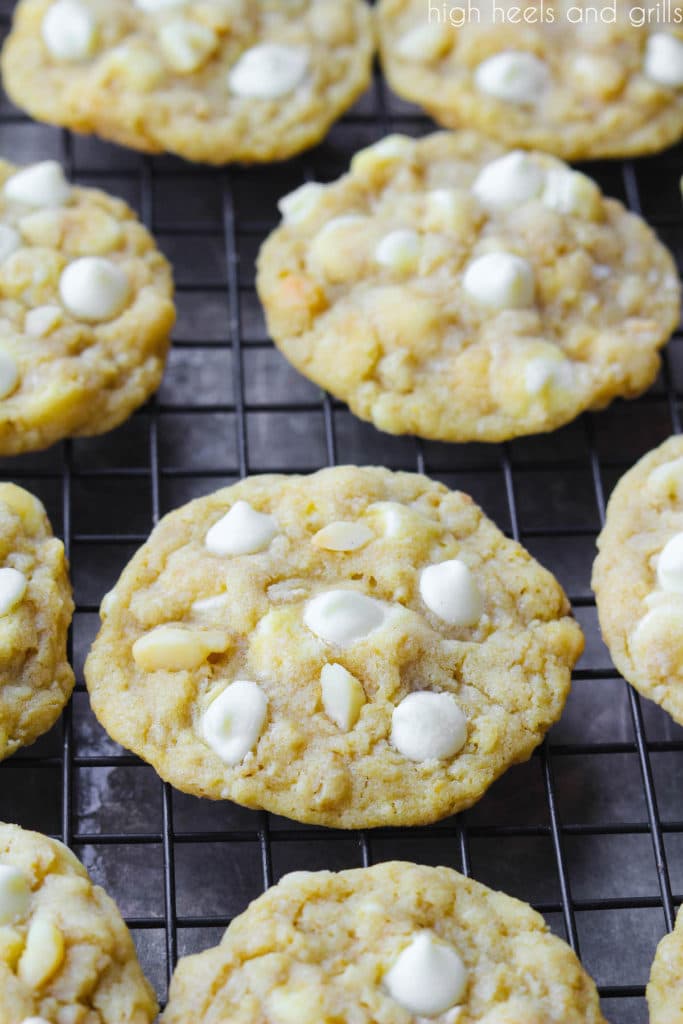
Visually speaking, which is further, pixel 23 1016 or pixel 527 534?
pixel 527 534

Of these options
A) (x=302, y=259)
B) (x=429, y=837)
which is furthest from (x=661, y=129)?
(x=429, y=837)

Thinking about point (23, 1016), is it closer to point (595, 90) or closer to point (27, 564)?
point (27, 564)

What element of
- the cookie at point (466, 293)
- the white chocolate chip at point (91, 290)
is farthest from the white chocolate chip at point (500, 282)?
the white chocolate chip at point (91, 290)

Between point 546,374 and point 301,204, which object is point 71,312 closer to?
point 301,204

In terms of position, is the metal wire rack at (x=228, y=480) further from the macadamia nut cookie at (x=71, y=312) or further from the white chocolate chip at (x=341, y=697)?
the white chocolate chip at (x=341, y=697)

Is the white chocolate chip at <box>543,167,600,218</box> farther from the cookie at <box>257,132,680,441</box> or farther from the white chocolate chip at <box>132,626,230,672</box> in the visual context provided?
the white chocolate chip at <box>132,626,230,672</box>

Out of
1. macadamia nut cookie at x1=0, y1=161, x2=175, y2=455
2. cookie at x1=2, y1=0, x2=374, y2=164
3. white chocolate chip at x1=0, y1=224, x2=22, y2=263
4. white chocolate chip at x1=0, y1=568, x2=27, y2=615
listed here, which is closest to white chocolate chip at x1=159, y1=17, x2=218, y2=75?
cookie at x1=2, y1=0, x2=374, y2=164
